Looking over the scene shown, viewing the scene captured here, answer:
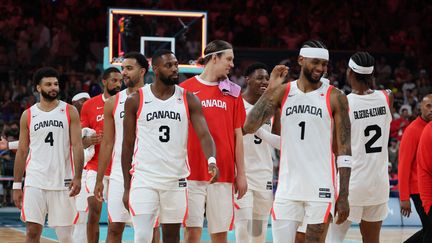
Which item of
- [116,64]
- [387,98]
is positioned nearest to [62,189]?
[387,98]

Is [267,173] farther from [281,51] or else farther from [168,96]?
[281,51]

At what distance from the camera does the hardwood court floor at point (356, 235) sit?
571 inches

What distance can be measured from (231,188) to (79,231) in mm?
2655

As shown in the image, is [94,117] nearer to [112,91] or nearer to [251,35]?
[112,91]

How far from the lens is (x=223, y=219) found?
892cm

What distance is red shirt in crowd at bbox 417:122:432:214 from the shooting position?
9.48 m

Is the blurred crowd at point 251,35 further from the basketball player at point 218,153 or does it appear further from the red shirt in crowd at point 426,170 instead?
the basketball player at point 218,153

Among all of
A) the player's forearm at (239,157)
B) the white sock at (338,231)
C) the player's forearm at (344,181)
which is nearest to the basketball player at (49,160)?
the player's forearm at (239,157)

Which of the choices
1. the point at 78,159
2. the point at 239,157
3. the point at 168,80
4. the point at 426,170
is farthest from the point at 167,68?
the point at 426,170

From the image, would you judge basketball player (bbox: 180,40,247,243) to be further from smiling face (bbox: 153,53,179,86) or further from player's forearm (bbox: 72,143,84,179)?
player's forearm (bbox: 72,143,84,179)

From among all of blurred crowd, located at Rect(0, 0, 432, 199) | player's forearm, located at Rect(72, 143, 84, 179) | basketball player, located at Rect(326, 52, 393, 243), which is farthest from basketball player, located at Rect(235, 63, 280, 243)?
blurred crowd, located at Rect(0, 0, 432, 199)

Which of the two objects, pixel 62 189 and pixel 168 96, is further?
pixel 62 189

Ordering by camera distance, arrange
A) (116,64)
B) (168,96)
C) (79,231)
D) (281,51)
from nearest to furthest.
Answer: (168,96)
(79,231)
(116,64)
(281,51)

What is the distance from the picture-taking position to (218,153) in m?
8.97
